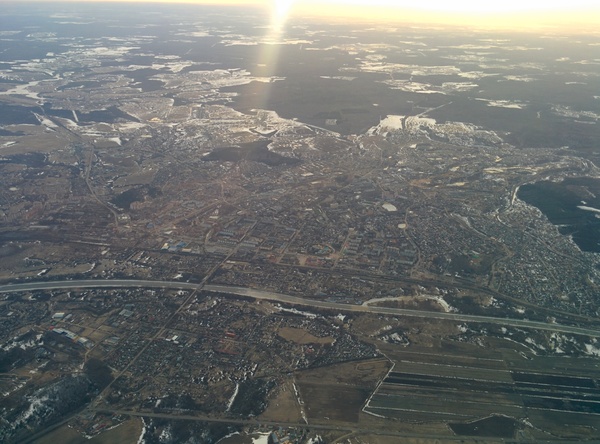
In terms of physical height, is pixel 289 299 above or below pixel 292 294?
below

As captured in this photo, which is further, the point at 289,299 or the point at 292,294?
the point at 292,294

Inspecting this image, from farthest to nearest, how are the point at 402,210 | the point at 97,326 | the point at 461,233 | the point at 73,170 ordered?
the point at 73,170
the point at 402,210
the point at 461,233
the point at 97,326

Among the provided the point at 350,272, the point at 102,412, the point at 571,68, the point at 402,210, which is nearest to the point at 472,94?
the point at 571,68

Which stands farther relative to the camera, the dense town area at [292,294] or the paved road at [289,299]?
the paved road at [289,299]

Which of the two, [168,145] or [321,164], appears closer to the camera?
[321,164]

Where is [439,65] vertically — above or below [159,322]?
above

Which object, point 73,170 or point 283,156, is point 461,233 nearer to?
point 283,156

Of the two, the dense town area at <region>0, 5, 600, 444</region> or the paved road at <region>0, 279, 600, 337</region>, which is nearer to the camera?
the dense town area at <region>0, 5, 600, 444</region>

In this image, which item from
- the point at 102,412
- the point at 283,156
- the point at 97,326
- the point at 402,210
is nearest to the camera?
the point at 102,412
